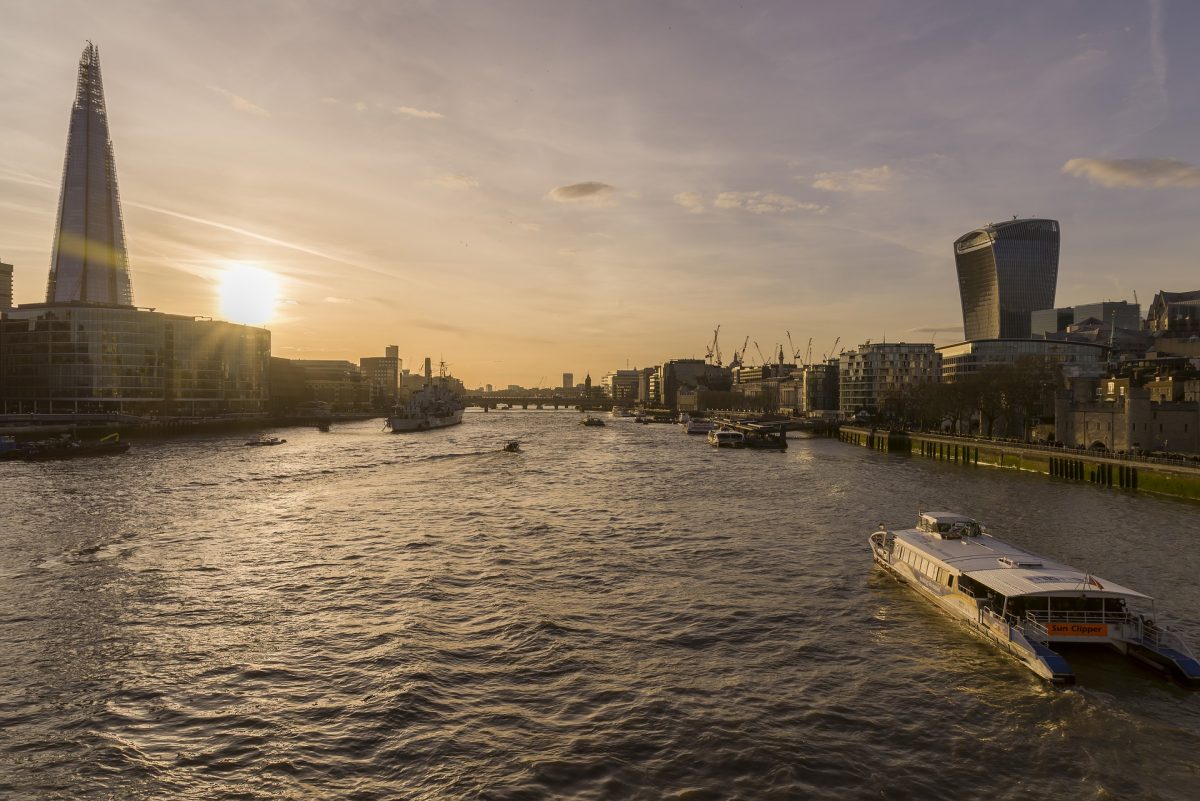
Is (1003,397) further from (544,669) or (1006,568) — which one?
(544,669)

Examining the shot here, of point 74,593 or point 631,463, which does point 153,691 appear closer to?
point 74,593

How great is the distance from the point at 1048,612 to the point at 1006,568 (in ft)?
12.8

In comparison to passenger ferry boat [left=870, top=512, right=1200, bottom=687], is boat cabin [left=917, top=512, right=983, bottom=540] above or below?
above

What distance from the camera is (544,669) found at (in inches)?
1046

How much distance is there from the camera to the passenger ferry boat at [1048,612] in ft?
85.4

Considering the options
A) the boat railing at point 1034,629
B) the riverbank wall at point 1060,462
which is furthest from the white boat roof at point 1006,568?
the riverbank wall at point 1060,462

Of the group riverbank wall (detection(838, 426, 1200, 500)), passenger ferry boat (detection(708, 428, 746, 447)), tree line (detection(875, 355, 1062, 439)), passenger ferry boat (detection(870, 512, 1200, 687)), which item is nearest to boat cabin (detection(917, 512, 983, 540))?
passenger ferry boat (detection(870, 512, 1200, 687))

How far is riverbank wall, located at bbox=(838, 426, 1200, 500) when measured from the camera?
73.0 meters

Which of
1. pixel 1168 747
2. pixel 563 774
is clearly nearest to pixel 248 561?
pixel 563 774

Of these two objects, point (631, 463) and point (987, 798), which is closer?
point (987, 798)

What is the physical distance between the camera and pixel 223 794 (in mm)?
18531

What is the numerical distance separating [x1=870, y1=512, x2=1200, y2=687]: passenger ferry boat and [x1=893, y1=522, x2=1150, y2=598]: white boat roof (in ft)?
0.13

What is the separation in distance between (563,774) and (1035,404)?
139529mm

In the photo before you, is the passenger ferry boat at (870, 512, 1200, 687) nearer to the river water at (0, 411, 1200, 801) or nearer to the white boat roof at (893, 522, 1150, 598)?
the white boat roof at (893, 522, 1150, 598)
